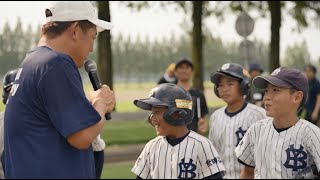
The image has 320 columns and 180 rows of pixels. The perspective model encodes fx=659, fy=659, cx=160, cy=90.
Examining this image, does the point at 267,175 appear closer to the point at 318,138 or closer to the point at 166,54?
the point at 318,138

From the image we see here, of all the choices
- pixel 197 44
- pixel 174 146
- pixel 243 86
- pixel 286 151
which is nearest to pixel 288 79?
pixel 286 151

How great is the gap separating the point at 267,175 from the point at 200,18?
774 inches

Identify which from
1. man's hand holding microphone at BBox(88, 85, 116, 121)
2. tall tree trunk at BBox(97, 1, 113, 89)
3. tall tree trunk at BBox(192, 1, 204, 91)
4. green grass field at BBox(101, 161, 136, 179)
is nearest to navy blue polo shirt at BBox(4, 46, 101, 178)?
man's hand holding microphone at BBox(88, 85, 116, 121)

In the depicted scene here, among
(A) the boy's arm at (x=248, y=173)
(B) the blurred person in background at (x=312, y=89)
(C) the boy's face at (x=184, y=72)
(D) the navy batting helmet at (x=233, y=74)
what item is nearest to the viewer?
(A) the boy's arm at (x=248, y=173)

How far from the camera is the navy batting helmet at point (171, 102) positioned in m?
4.87

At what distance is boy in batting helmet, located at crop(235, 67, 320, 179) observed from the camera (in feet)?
15.7

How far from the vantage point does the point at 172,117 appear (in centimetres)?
486

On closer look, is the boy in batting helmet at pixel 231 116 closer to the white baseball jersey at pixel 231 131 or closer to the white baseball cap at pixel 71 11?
the white baseball jersey at pixel 231 131

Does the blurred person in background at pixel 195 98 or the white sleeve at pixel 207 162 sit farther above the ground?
the white sleeve at pixel 207 162

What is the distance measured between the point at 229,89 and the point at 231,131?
51cm

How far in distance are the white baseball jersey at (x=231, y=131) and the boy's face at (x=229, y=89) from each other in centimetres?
15

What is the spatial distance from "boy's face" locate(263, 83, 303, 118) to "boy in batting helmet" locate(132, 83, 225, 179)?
21.6 inches

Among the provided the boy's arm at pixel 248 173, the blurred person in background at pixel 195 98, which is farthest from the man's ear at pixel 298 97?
the blurred person in background at pixel 195 98

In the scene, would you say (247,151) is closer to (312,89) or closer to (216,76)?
(216,76)
